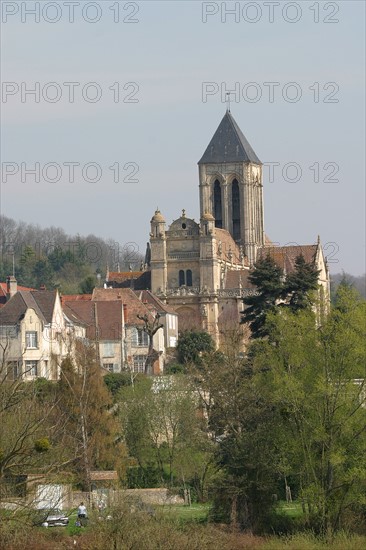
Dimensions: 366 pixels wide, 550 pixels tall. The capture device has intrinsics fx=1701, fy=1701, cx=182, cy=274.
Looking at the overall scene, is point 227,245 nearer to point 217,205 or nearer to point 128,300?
point 217,205

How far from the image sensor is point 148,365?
259 ft

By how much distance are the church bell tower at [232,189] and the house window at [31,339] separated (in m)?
57.5

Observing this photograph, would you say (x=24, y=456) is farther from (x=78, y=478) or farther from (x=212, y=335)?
(x=212, y=335)

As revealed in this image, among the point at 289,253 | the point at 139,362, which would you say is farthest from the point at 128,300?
the point at 289,253

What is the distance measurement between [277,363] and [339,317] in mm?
2274

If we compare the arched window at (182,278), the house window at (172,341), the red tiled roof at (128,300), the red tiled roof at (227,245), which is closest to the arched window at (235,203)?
the red tiled roof at (227,245)

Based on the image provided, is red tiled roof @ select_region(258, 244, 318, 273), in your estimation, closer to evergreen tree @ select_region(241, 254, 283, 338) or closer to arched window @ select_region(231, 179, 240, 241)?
arched window @ select_region(231, 179, 240, 241)

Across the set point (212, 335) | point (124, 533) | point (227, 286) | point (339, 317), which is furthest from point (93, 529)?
point (227, 286)

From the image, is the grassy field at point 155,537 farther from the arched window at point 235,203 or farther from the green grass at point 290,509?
the arched window at point 235,203

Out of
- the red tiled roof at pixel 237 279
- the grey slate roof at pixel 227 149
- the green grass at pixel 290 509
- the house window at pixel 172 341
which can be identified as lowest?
the green grass at pixel 290 509

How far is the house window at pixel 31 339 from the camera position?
73.0 metres

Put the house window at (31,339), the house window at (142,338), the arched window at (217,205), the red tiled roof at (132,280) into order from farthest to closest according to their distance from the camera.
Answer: the arched window at (217,205) < the red tiled roof at (132,280) < the house window at (142,338) < the house window at (31,339)

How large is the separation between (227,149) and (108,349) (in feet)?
164

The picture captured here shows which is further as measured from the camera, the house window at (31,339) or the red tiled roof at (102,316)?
the red tiled roof at (102,316)
